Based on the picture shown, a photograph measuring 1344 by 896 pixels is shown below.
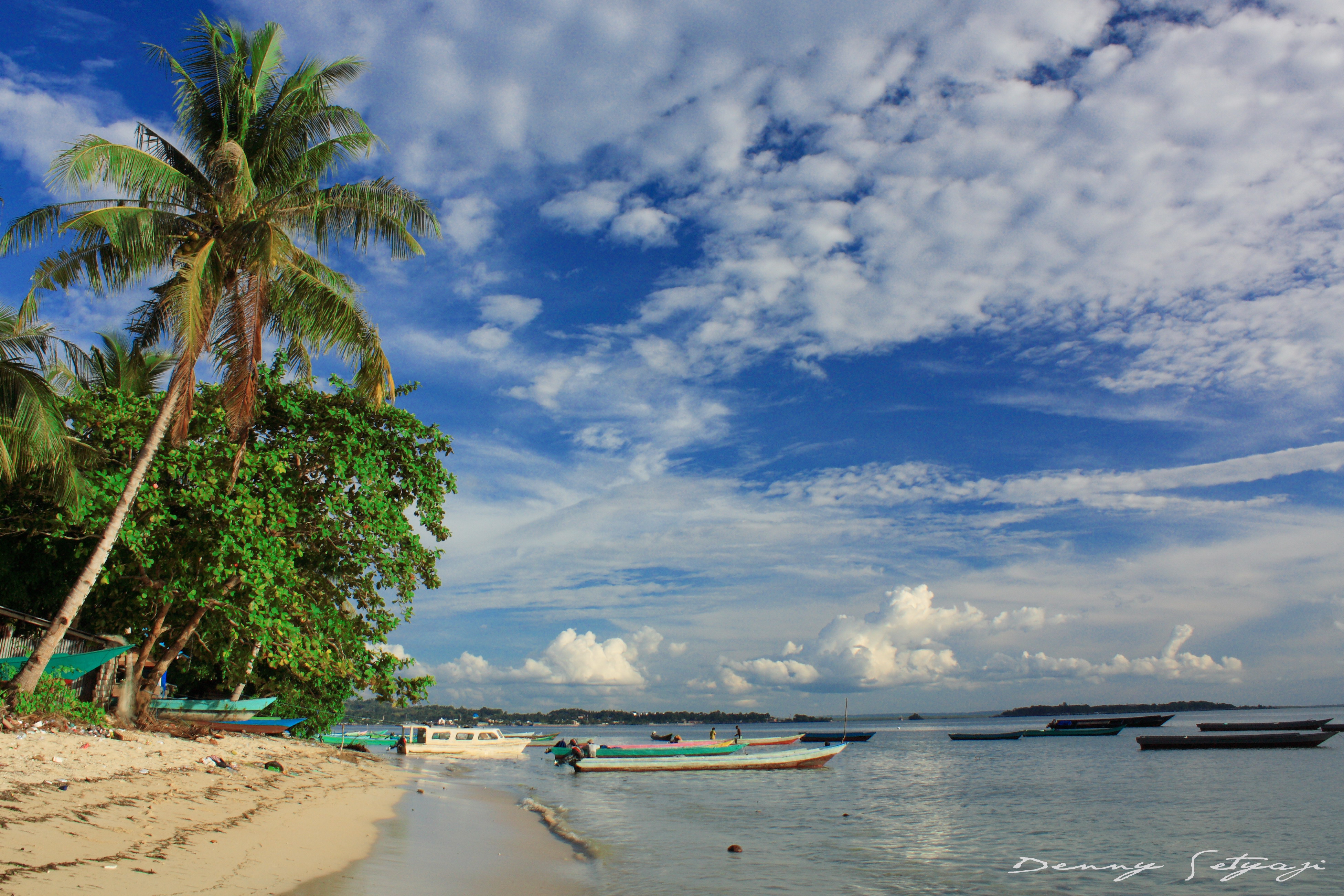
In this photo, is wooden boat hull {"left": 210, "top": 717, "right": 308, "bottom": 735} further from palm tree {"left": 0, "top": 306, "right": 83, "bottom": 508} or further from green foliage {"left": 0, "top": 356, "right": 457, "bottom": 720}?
palm tree {"left": 0, "top": 306, "right": 83, "bottom": 508}

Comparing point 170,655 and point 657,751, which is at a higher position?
point 170,655

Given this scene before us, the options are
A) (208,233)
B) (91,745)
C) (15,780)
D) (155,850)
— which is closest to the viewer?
(155,850)

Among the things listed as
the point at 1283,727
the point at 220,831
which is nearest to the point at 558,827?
the point at 220,831

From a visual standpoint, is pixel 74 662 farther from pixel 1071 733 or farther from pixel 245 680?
pixel 1071 733

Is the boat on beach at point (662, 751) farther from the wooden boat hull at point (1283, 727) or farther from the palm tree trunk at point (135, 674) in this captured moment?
the wooden boat hull at point (1283, 727)

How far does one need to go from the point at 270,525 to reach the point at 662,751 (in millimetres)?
21876

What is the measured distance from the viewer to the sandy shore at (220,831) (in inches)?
245

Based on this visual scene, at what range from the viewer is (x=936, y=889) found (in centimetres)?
1064

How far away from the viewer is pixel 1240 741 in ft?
146

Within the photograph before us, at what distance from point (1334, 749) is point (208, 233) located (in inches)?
2472

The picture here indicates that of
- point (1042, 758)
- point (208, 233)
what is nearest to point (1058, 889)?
point (208, 233)

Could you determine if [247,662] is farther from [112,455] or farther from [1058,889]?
[1058,889]

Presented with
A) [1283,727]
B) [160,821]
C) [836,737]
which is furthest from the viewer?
[836,737]

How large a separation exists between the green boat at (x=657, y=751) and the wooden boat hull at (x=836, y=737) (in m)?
22.6
